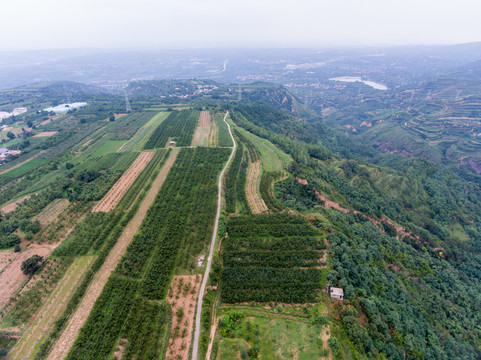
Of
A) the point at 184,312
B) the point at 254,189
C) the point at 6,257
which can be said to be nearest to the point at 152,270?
the point at 184,312

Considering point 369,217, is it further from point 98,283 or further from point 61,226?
point 61,226

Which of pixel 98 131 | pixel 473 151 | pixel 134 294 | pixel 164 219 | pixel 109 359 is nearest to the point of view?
pixel 109 359

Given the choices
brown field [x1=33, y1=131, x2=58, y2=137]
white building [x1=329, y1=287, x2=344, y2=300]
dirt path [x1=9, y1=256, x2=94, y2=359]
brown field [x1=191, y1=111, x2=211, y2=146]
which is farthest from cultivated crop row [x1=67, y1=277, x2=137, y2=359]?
brown field [x1=33, y1=131, x2=58, y2=137]

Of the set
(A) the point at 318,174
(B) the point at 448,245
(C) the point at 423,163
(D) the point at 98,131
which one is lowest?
(B) the point at 448,245

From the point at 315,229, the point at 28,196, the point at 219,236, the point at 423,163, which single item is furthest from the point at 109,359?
the point at 423,163

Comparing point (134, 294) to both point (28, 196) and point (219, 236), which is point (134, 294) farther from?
point (28, 196)

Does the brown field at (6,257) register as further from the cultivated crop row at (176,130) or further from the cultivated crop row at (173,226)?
the cultivated crop row at (176,130)
